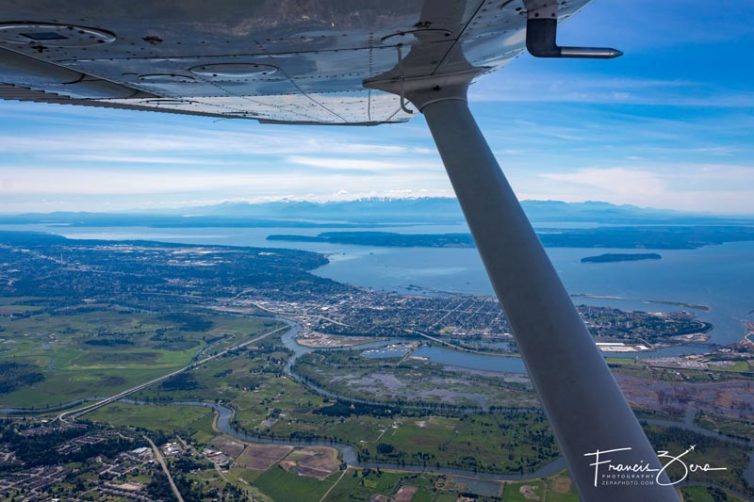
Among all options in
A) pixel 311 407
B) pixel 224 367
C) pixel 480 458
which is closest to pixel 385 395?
pixel 311 407

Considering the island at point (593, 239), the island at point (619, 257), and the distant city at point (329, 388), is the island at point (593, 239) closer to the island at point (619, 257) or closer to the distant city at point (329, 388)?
the island at point (619, 257)

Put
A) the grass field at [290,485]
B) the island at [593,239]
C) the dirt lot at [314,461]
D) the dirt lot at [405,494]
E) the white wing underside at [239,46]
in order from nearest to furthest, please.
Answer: the white wing underside at [239,46] < the dirt lot at [405,494] < the grass field at [290,485] < the dirt lot at [314,461] < the island at [593,239]

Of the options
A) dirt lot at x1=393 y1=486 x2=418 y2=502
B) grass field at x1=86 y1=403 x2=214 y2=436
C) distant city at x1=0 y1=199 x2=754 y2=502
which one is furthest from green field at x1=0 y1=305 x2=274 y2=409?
dirt lot at x1=393 y1=486 x2=418 y2=502

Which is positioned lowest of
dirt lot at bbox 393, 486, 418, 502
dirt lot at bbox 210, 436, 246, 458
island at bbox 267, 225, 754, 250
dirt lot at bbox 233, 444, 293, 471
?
dirt lot at bbox 210, 436, 246, 458

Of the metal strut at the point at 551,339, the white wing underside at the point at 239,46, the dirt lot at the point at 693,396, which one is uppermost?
the white wing underside at the point at 239,46

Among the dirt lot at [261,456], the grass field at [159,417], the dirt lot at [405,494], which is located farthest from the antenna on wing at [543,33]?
the grass field at [159,417]

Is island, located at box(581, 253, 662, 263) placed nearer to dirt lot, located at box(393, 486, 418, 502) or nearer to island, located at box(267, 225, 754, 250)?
island, located at box(267, 225, 754, 250)

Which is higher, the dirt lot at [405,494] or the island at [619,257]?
the island at [619,257]

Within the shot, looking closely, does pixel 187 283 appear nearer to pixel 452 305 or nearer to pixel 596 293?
pixel 452 305
